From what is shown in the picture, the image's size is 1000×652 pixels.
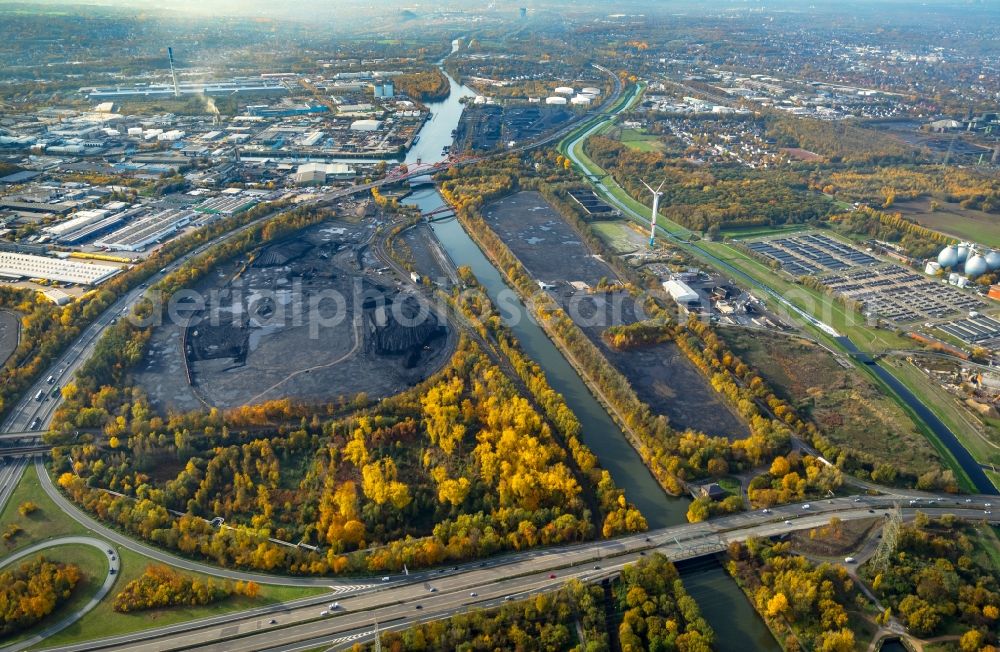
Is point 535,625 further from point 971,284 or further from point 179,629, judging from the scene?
point 971,284

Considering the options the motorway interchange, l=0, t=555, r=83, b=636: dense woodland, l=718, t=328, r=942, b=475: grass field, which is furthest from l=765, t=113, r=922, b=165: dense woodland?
l=0, t=555, r=83, b=636: dense woodland

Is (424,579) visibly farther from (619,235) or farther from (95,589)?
(619,235)

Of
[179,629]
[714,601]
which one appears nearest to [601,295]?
[714,601]

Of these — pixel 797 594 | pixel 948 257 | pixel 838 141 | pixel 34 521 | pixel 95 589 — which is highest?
pixel 838 141

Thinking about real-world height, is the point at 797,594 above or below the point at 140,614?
below

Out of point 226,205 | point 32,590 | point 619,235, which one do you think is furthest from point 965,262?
point 226,205

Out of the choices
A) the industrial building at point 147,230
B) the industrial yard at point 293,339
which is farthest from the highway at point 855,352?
the industrial building at point 147,230

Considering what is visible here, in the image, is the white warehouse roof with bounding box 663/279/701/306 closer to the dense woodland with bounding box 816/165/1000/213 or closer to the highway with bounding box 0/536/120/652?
the dense woodland with bounding box 816/165/1000/213
